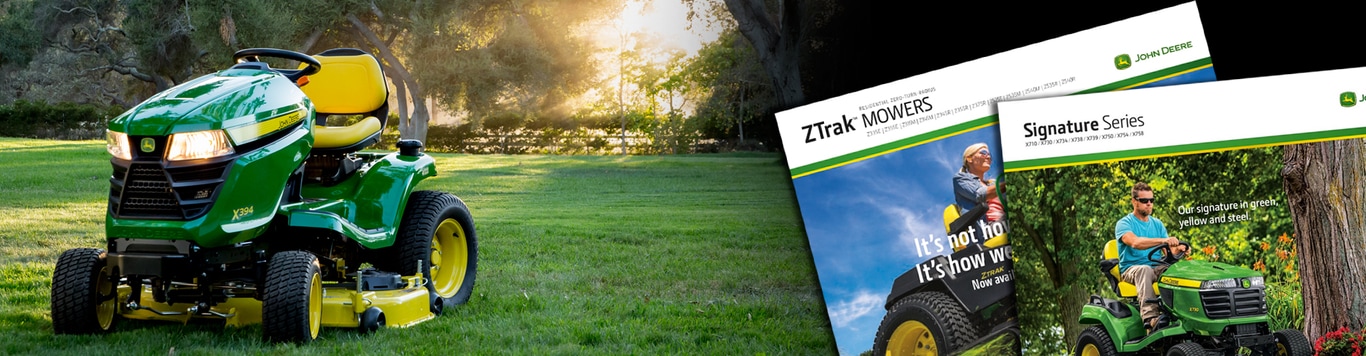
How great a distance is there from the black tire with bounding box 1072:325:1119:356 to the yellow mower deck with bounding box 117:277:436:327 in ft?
8.76

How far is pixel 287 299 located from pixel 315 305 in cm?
22

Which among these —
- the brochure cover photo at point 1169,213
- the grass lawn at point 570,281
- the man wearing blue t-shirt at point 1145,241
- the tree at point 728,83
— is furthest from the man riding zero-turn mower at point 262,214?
the tree at point 728,83

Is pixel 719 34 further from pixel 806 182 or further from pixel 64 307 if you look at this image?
A: pixel 806 182

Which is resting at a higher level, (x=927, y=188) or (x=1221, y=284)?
(x=927, y=188)

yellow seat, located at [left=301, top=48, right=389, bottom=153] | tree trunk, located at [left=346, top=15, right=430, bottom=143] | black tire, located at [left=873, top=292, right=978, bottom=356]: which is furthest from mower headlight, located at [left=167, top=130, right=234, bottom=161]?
tree trunk, located at [left=346, top=15, right=430, bottom=143]

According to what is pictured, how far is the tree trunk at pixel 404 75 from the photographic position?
2380 cm

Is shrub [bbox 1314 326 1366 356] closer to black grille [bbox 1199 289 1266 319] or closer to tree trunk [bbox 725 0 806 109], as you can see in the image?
black grille [bbox 1199 289 1266 319]

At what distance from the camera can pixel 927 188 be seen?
94.5 inches

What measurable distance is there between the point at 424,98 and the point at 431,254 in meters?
19.6

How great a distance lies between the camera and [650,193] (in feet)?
45.1

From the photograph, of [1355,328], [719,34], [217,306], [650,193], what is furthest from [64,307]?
[719,34]

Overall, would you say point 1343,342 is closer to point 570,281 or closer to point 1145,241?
point 1145,241

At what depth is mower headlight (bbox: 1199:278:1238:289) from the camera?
229cm

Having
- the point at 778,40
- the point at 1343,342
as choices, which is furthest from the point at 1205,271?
the point at 778,40
